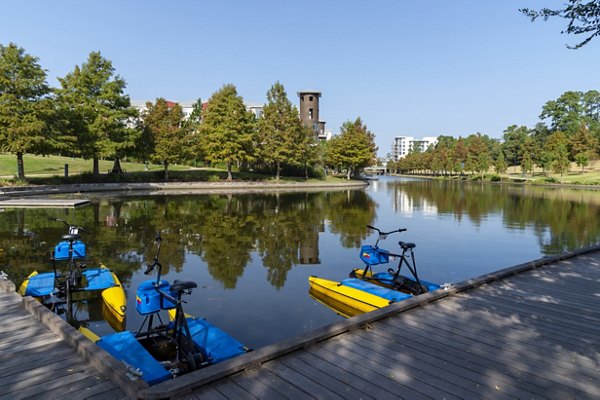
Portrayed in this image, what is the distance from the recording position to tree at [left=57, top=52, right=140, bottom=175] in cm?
4225

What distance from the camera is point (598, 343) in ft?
18.2

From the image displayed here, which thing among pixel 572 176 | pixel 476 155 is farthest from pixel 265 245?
pixel 476 155

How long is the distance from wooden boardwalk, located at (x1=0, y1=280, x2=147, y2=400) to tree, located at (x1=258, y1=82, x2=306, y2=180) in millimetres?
53266

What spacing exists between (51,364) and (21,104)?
129ft

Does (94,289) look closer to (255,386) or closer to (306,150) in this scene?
(255,386)

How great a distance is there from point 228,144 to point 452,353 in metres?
50.6

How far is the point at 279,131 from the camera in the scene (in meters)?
59.7

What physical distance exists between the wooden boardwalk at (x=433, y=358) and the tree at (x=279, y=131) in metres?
52.7

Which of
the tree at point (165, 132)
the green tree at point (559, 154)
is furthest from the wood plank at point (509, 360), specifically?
the green tree at point (559, 154)

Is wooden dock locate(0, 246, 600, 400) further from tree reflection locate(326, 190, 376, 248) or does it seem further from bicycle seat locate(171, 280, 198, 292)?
tree reflection locate(326, 190, 376, 248)

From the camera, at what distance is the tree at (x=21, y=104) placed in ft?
112

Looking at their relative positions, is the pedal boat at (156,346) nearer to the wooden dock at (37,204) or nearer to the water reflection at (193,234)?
the water reflection at (193,234)

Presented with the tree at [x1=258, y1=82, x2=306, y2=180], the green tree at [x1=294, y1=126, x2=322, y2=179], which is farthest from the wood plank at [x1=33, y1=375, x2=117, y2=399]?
the green tree at [x1=294, y1=126, x2=322, y2=179]

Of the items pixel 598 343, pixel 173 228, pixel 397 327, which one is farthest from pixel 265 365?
pixel 173 228
